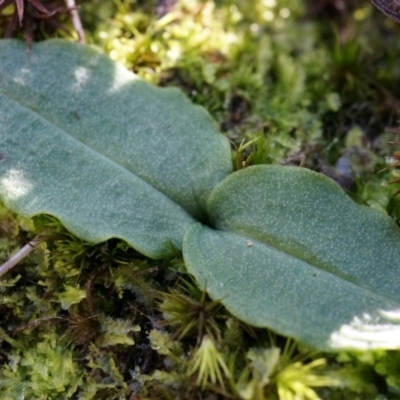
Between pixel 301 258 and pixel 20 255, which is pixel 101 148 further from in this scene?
pixel 301 258

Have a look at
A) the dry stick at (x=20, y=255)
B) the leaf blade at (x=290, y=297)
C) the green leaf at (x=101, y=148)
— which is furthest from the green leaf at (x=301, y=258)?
the dry stick at (x=20, y=255)

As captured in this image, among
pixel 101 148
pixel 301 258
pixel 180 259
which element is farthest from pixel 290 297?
pixel 101 148

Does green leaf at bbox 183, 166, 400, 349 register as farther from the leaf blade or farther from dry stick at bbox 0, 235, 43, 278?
dry stick at bbox 0, 235, 43, 278

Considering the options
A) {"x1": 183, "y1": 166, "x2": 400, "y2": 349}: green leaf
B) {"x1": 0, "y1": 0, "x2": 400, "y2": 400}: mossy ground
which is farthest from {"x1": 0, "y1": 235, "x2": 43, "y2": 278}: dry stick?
{"x1": 183, "y1": 166, "x2": 400, "y2": 349}: green leaf

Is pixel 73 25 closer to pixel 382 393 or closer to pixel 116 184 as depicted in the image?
pixel 116 184

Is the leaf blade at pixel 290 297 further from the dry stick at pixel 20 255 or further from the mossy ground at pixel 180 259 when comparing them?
the dry stick at pixel 20 255

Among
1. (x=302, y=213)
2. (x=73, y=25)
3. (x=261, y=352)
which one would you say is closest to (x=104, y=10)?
(x=73, y=25)
